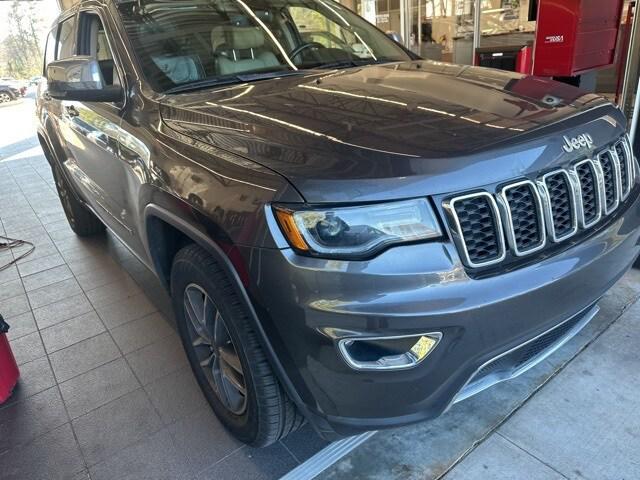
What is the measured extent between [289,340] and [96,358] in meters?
1.74

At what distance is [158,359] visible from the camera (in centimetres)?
256

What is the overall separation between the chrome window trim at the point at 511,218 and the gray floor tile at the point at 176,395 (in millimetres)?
1522

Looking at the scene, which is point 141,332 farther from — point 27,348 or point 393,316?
point 393,316

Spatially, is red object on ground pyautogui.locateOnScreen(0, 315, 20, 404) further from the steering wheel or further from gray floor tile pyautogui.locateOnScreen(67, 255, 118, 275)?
the steering wheel

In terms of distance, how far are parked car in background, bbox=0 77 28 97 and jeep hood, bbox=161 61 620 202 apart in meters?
17.0

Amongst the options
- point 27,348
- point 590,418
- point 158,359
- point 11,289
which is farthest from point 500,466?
point 11,289

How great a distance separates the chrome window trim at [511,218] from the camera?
1349 mm

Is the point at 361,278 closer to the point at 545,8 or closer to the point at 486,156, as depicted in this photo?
the point at 486,156

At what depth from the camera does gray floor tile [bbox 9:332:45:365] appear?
272 cm

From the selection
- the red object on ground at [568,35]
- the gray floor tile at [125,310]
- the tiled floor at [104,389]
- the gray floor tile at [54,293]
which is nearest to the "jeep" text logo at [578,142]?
the tiled floor at [104,389]

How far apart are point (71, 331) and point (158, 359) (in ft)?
2.43

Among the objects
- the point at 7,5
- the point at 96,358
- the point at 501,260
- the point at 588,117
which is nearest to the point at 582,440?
the point at 501,260

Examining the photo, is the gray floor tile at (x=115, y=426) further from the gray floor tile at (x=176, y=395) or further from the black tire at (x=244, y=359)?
the black tire at (x=244, y=359)

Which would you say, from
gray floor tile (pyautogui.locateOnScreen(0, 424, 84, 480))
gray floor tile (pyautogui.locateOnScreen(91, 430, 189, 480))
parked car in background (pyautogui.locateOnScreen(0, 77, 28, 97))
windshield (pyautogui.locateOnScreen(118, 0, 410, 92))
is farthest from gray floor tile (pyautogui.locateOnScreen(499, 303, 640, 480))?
parked car in background (pyautogui.locateOnScreen(0, 77, 28, 97))
